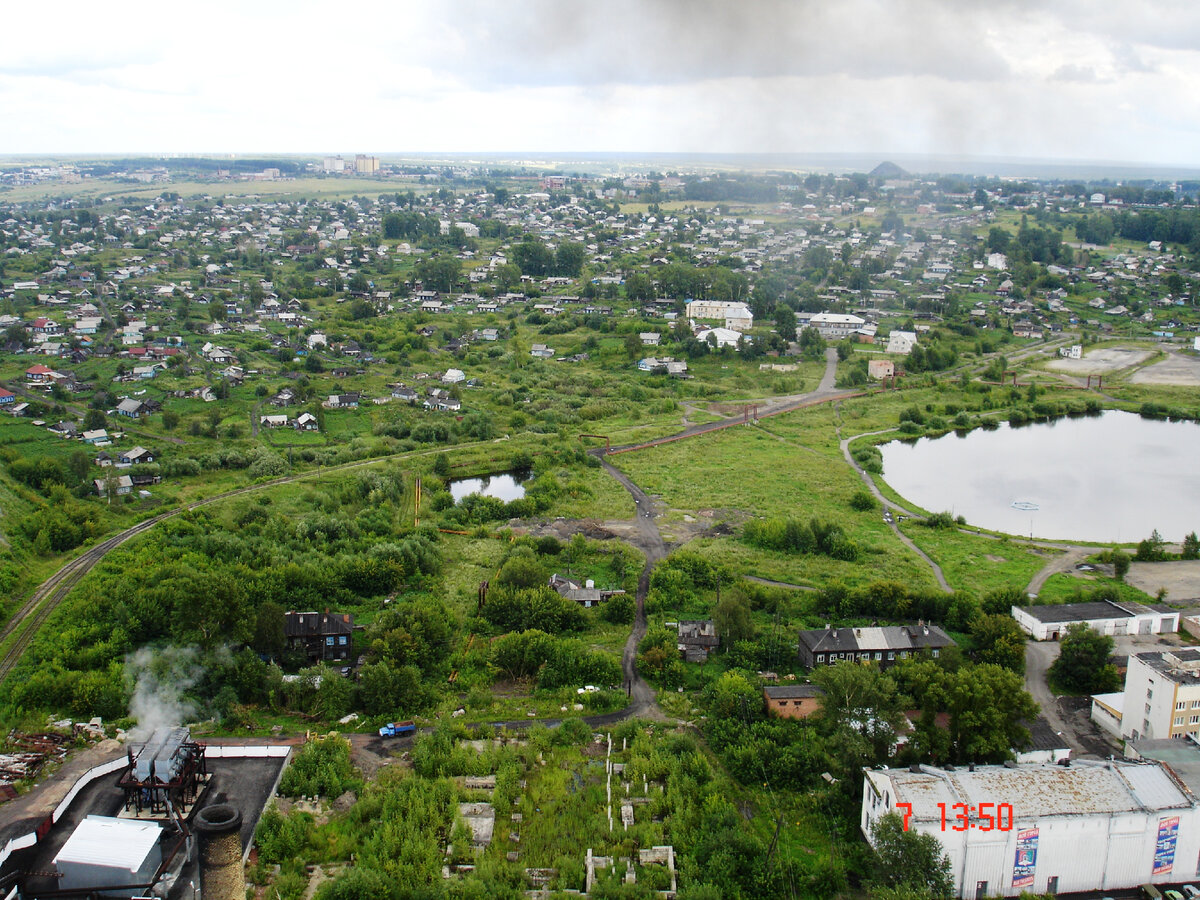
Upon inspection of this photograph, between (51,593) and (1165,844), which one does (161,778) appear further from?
(1165,844)

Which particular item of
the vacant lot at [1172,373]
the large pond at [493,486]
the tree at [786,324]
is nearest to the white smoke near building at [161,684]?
the large pond at [493,486]

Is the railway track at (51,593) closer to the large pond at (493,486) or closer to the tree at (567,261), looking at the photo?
the large pond at (493,486)

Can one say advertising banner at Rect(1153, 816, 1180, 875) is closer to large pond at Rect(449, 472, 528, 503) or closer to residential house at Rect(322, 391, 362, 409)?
large pond at Rect(449, 472, 528, 503)

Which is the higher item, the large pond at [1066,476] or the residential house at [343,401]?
the residential house at [343,401]

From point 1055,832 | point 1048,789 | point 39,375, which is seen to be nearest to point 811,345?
point 39,375

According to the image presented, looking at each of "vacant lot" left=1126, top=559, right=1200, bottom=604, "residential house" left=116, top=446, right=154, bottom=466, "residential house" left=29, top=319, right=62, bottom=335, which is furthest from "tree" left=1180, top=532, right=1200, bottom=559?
"residential house" left=29, top=319, right=62, bottom=335

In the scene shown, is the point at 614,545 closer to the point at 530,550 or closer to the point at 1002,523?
the point at 530,550
